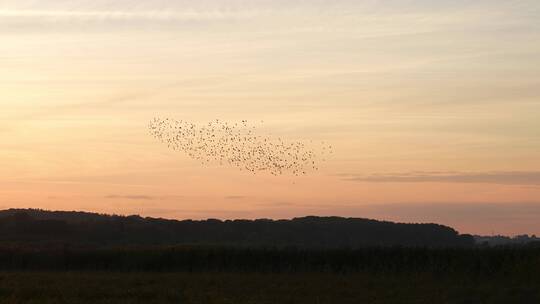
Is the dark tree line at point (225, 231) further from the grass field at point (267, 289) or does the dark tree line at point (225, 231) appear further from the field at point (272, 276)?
the grass field at point (267, 289)

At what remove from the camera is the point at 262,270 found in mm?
49562

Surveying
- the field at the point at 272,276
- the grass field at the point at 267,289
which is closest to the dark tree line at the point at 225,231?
the field at the point at 272,276

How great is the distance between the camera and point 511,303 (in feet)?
107

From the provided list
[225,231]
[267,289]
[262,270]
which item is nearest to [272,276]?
[262,270]

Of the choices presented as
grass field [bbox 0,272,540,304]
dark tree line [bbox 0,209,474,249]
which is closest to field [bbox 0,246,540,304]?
grass field [bbox 0,272,540,304]

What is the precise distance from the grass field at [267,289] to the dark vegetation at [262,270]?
36mm

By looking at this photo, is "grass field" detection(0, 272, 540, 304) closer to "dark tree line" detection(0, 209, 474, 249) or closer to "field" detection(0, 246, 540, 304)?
"field" detection(0, 246, 540, 304)

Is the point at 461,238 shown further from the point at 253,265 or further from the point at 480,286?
the point at 480,286

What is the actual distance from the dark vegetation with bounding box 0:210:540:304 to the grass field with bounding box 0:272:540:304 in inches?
1.4

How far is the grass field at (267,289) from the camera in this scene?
32156 millimetres

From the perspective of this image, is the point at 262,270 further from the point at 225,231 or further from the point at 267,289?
the point at 225,231

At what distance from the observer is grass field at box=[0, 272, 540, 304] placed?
1266 inches

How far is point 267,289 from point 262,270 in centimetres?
1413

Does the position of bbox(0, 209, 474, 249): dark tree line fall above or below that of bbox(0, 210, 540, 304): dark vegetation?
above
